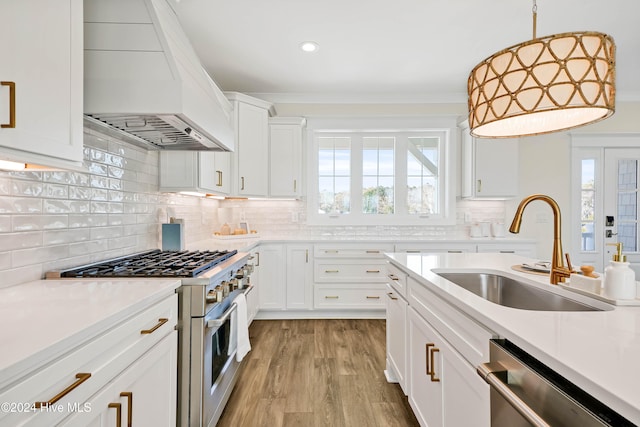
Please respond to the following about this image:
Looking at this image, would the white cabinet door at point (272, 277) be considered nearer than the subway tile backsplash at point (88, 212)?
No

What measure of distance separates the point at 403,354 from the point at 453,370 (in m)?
0.72

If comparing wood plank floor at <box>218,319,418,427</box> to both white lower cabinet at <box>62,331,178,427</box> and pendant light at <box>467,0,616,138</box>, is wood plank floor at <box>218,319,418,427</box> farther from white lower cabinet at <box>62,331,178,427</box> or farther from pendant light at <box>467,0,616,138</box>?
pendant light at <box>467,0,616,138</box>

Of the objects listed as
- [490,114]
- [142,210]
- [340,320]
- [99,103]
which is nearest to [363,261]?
[340,320]

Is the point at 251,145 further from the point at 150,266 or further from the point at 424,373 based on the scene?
the point at 424,373

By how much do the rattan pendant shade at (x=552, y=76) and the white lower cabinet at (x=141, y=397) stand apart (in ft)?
5.38

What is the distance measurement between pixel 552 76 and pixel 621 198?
4.18 metres

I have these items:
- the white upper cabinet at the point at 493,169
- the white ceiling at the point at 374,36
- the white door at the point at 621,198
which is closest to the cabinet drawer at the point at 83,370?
the white ceiling at the point at 374,36

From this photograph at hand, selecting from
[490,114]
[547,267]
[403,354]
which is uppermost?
[490,114]

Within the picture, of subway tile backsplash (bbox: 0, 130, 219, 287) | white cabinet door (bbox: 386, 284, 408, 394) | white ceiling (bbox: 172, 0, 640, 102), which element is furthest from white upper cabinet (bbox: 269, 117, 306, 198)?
white cabinet door (bbox: 386, 284, 408, 394)

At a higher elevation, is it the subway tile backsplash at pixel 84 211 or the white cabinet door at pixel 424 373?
the subway tile backsplash at pixel 84 211

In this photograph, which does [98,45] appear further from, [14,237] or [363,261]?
[363,261]

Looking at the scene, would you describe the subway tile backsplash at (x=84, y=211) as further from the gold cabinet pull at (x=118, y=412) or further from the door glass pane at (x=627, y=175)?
the door glass pane at (x=627, y=175)

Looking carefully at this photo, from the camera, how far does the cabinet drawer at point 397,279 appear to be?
74.4 inches

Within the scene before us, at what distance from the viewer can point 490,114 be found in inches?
51.8
